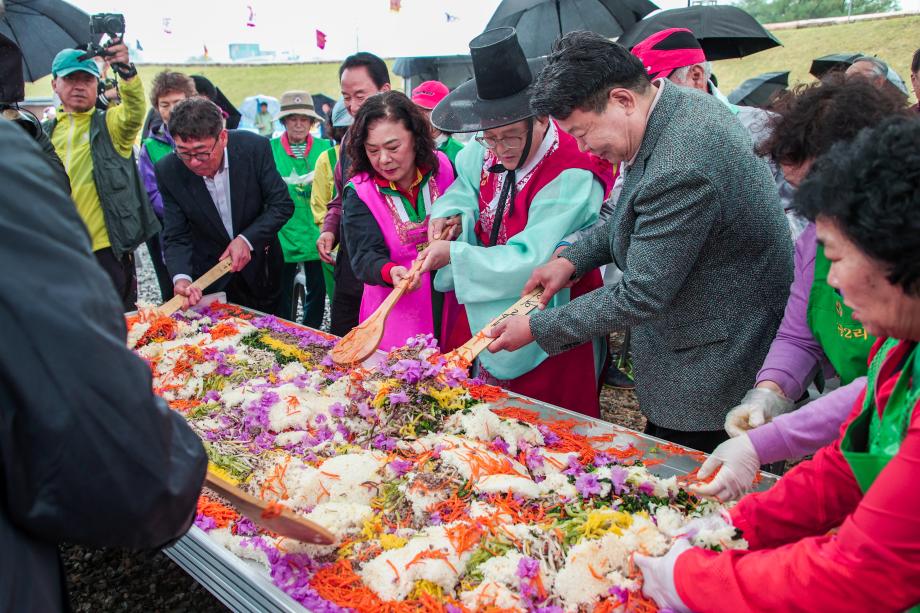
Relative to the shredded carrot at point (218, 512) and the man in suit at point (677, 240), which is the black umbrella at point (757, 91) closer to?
the man in suit at point (677, 240)

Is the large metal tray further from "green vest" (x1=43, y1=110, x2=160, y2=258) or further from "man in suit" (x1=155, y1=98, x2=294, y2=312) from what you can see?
"green vest" (x1=43, y1=110, x2=160, y2=258)

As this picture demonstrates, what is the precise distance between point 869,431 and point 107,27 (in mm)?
4229

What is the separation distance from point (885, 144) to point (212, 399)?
238 centimetres

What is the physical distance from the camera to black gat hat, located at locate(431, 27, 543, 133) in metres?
2.69

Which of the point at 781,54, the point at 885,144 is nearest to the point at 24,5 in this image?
the point at 885,144

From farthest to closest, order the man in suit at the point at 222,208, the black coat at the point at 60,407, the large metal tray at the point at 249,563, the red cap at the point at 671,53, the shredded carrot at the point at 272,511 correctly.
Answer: the man in suit at the point at 222,208 < the red cap at the point at 671,53 < the large metal tray at the point at 249,563 < the shredded carrot at the point at 272,511 < the black coat at the point at 60,407

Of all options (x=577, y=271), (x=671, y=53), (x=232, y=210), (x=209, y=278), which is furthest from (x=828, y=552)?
(x=232, y=210)

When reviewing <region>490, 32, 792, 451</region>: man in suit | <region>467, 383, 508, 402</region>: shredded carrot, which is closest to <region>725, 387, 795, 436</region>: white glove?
<region>490, 32, 792, 451</region>: man in suit

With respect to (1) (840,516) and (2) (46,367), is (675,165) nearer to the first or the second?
(1) (840,516)

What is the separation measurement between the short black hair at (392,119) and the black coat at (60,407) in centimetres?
226

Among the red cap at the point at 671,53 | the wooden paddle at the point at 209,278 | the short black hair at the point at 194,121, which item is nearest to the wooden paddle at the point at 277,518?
the wooden paddle at the point at 209,278

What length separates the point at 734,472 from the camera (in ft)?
5.31

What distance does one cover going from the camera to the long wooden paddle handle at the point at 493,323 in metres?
2.46

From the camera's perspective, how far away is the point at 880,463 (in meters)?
1.14
